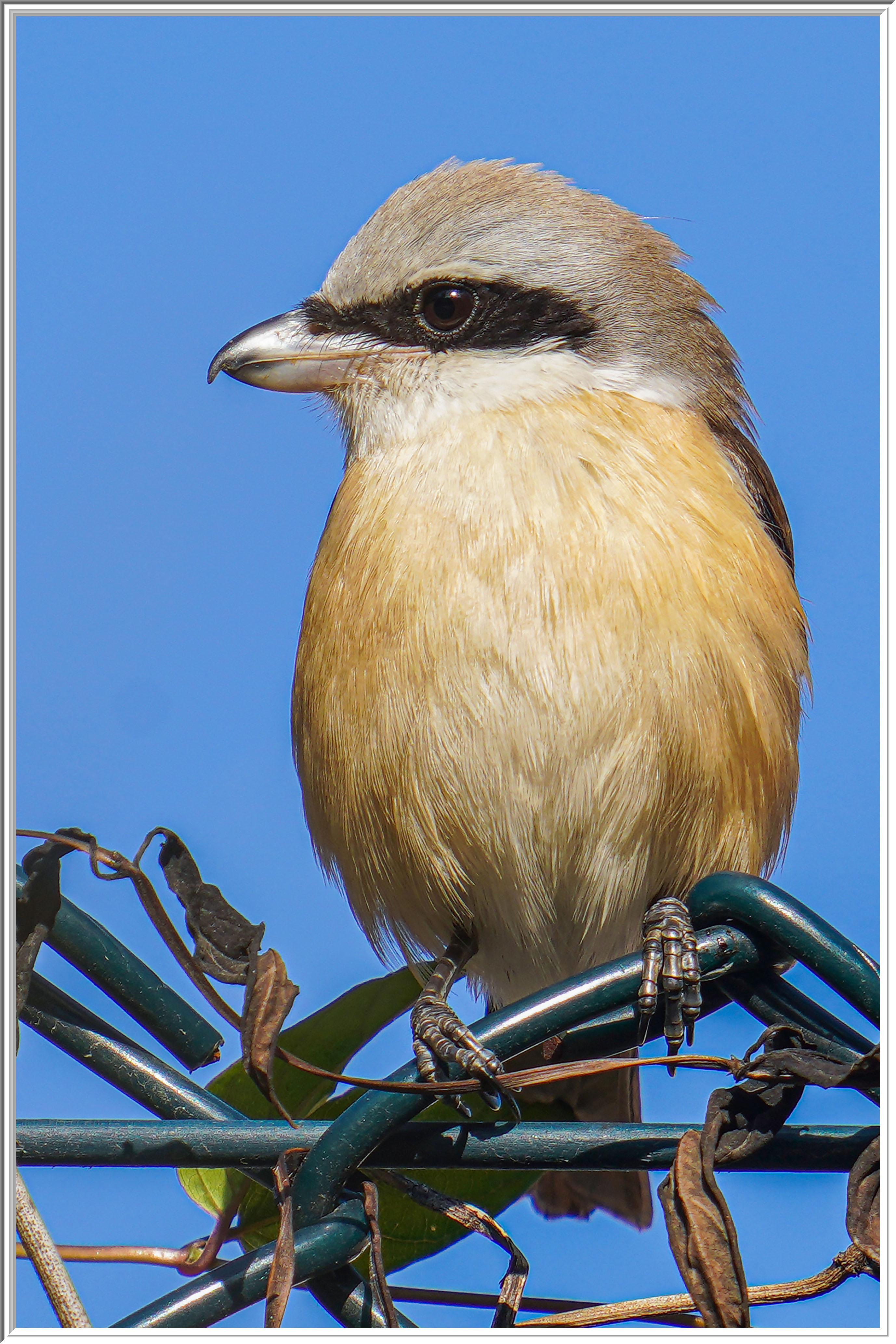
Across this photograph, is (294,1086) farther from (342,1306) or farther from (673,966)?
(342,1306)

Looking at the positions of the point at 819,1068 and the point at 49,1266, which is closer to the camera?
the point at 819,1068

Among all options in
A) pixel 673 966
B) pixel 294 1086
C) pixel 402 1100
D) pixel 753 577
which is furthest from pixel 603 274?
pixel 402 1100

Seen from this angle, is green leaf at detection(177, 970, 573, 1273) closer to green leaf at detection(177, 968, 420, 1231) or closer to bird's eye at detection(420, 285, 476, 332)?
Answer: green leaf at detection(177, 968, 420, 1231)

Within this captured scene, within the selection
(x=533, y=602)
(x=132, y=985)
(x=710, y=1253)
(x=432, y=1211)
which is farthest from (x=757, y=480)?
(x=710, y=1253)

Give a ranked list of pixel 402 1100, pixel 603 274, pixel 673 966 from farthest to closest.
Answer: pixel 603 274 < pixel 673 966 < pixel 402 1100

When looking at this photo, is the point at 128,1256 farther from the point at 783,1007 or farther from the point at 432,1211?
the point at 783,1007

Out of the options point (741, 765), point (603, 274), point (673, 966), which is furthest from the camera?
point (603, 274)
